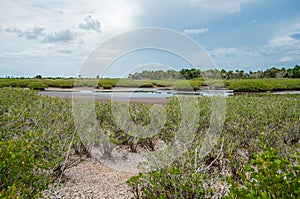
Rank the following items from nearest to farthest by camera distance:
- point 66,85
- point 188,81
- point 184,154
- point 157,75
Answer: point 184,154 < point 157,75 < point 188,81 < point 66,85

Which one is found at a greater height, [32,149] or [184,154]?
[32,149]

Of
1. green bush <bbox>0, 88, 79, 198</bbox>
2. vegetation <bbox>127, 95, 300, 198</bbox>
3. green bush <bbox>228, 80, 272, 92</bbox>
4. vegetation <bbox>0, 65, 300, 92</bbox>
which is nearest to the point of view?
vegetation <bbox>127, 95, 300, 198</bbox>

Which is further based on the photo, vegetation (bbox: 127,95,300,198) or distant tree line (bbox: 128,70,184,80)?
distant tree line (bbox: 128,70,184,80)

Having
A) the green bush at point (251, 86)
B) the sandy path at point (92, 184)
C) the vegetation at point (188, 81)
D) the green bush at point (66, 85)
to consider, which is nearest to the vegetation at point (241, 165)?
the sandy path at point (92, 184)

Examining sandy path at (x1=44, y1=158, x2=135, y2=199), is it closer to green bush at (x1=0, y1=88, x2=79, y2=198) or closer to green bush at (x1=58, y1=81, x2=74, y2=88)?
green bush at (x1=0, y1=88, x2=79, y2=198)

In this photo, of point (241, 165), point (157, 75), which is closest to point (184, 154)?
point (241, 165)

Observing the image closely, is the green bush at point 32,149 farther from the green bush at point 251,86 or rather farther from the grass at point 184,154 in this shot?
the green bush at point 251,86

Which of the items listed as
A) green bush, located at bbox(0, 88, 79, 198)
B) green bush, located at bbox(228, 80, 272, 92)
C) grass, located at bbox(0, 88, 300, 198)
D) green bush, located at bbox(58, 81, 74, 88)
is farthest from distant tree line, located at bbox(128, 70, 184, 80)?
green bush, located at bbox(58, 81, 74, 88)

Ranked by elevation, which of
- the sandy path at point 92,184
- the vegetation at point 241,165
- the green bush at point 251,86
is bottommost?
the sandy path at point 92,184

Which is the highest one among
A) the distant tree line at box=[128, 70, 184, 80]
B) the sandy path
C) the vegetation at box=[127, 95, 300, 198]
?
the distant tree line at box=[128, 70, 184, 80]

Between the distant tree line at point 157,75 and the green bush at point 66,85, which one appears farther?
the green bush at point 66,85

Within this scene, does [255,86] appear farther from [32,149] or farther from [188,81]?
[32,149]

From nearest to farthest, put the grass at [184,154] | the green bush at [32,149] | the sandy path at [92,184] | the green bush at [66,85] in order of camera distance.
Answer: the grass at [184,154], the green bush at [32,149], the sandy path at [92,184], the green bush at [66,85]

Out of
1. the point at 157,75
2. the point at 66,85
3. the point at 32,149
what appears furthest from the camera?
the point at 66,85
